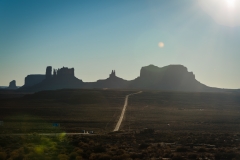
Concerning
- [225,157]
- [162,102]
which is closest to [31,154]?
[225,157]

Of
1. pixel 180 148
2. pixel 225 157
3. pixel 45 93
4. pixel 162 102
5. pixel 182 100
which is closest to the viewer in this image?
pixel 225 157

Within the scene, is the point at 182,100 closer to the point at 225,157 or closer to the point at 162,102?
the point at 162,102

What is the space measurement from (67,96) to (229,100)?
6120 centimetres

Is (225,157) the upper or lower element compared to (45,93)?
lower

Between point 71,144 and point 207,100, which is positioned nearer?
point 71,144

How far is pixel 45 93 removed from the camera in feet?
391

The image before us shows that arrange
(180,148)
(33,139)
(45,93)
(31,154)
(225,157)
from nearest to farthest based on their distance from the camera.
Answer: (31,154) → (225,157) → (180,148) → (33,139) → (45,93)

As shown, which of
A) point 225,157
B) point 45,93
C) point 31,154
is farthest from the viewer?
point 45,93

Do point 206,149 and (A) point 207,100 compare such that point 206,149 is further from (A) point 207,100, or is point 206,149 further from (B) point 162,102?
(A) point 207,100

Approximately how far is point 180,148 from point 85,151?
7515 mm

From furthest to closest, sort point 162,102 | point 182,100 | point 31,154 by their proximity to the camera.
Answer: point 182,100 < point 162,102 < point 31,154

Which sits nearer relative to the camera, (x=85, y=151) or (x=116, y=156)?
(x=116, y=156)

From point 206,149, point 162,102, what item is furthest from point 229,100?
point 206,149

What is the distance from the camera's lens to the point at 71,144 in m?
25.3
